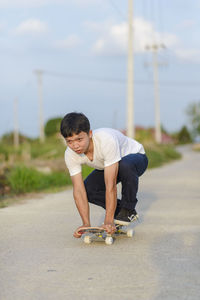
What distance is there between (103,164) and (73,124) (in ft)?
2.11

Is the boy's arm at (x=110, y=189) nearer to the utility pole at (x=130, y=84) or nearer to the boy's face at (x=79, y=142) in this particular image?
the boy's face at (x=79, y=142)

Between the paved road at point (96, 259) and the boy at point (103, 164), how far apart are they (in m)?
0.32

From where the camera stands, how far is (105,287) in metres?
3.22

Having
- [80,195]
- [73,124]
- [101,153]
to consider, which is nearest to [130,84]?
[80,195]

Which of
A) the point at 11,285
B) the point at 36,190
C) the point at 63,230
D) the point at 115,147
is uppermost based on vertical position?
the point at 115,147

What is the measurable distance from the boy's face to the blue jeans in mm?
529

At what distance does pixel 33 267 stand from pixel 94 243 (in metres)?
1.10

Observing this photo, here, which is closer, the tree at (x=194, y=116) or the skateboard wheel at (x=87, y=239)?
the skateboard wheel at (x=87, y=239)

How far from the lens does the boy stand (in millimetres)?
4434

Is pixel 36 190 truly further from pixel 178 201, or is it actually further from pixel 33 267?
pixel 33 267

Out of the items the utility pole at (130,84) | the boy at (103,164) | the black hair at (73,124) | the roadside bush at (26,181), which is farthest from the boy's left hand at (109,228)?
the utility pole at (130,84)

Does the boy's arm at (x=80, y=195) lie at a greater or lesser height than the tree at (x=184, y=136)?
greater

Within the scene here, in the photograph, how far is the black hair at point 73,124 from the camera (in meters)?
4.36

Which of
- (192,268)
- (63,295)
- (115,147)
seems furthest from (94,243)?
(63,295)
